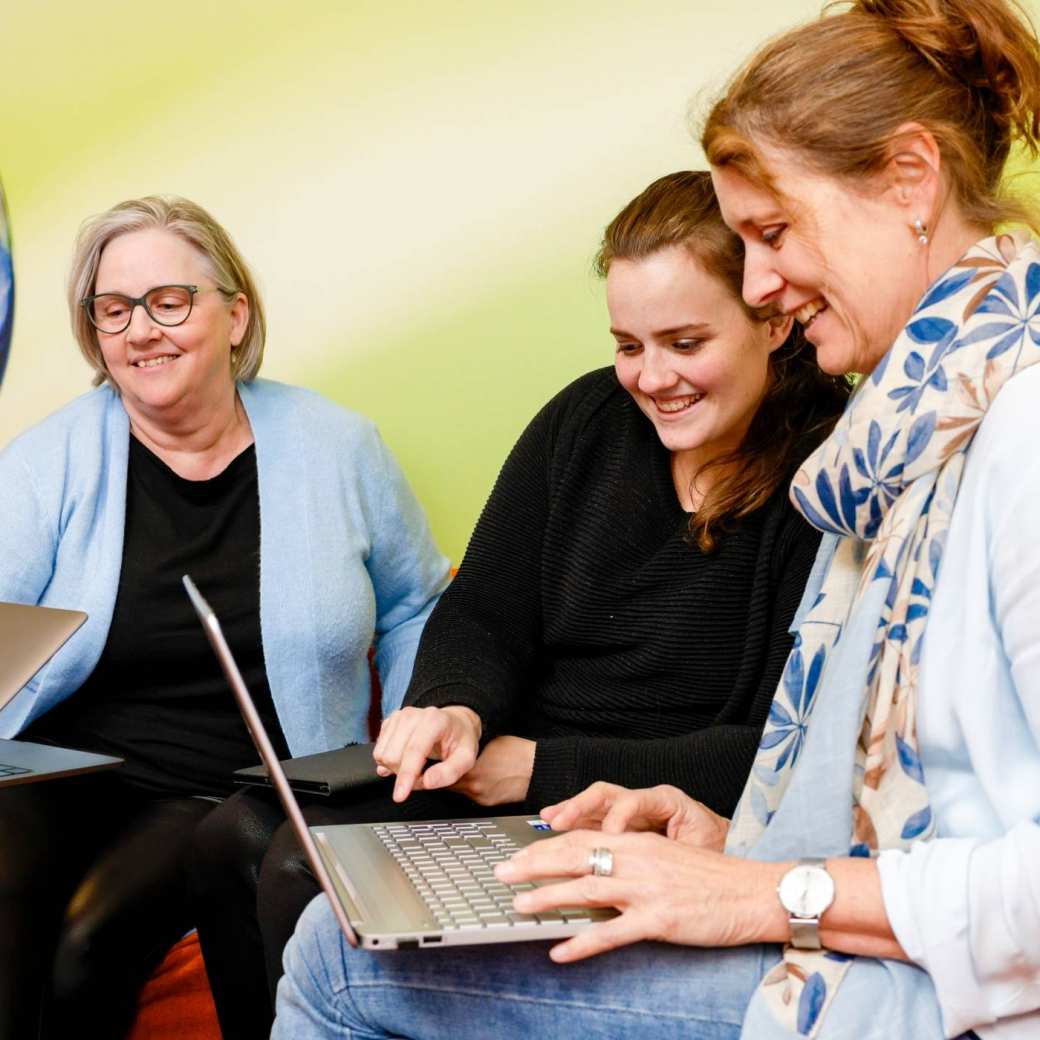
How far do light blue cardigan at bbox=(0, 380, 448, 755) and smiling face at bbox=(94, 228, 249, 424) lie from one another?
7cm

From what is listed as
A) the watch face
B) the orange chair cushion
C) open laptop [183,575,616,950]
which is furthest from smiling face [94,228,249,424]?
the watch face

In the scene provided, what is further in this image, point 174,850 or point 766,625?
point 174,850

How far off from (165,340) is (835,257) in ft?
4.02

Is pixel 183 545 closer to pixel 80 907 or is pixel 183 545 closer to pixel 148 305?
pixel 148 305

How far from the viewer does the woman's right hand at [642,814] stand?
4.04ft

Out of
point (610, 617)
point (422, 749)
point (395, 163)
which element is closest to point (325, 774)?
point (422, 749)

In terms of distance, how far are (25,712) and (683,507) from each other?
3.26ft

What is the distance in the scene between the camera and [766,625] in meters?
1.51

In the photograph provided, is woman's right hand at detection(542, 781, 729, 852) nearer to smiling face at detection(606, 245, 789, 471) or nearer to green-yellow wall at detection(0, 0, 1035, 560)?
smiling face at detection(606, 245, 789, 471)

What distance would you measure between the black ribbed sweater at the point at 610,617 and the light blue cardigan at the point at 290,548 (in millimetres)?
384

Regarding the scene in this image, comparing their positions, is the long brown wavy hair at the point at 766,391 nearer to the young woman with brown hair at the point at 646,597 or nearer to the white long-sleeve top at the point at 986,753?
the young woman with brown hair at the point at 646,597

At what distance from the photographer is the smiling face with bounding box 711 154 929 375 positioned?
3.71 feet

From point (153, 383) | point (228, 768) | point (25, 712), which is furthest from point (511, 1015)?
point (153, 383)

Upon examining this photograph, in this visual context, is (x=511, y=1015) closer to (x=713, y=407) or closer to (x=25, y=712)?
(x=713, y=407)
